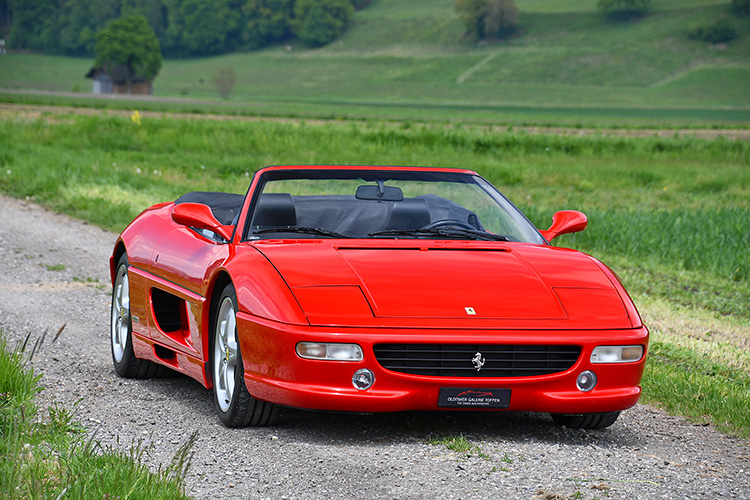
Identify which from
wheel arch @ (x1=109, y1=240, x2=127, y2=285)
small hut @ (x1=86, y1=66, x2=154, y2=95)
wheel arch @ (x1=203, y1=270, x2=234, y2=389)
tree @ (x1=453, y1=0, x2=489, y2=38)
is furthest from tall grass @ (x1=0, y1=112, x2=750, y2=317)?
tree @ (x1=453, y1=0, x2=489, y2=38)

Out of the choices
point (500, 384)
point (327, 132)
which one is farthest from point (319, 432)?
point (327, 132)

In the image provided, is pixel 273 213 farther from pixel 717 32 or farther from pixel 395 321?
pixel 717 32

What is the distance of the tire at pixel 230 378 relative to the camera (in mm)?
4648

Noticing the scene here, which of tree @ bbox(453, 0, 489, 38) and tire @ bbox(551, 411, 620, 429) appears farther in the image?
tree @ bbox(453, 0, 489, 38)

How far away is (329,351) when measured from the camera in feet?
14.2

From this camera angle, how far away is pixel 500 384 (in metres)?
4.43

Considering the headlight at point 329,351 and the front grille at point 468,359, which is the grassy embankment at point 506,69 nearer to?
the front grille at point 468,359

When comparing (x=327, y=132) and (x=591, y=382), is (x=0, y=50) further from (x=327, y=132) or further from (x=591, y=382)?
(x=591, y=382)

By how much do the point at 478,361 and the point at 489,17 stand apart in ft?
627

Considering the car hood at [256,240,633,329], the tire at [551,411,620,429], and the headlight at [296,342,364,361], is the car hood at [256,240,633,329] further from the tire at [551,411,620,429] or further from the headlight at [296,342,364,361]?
the tire at [551,411,620,429]

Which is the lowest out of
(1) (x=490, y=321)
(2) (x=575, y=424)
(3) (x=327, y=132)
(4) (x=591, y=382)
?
(3) (x=327, y=132)

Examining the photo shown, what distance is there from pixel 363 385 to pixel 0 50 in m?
197

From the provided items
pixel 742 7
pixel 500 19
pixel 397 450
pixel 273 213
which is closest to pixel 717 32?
pixel 742 7

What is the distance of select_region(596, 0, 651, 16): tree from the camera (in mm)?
186625
